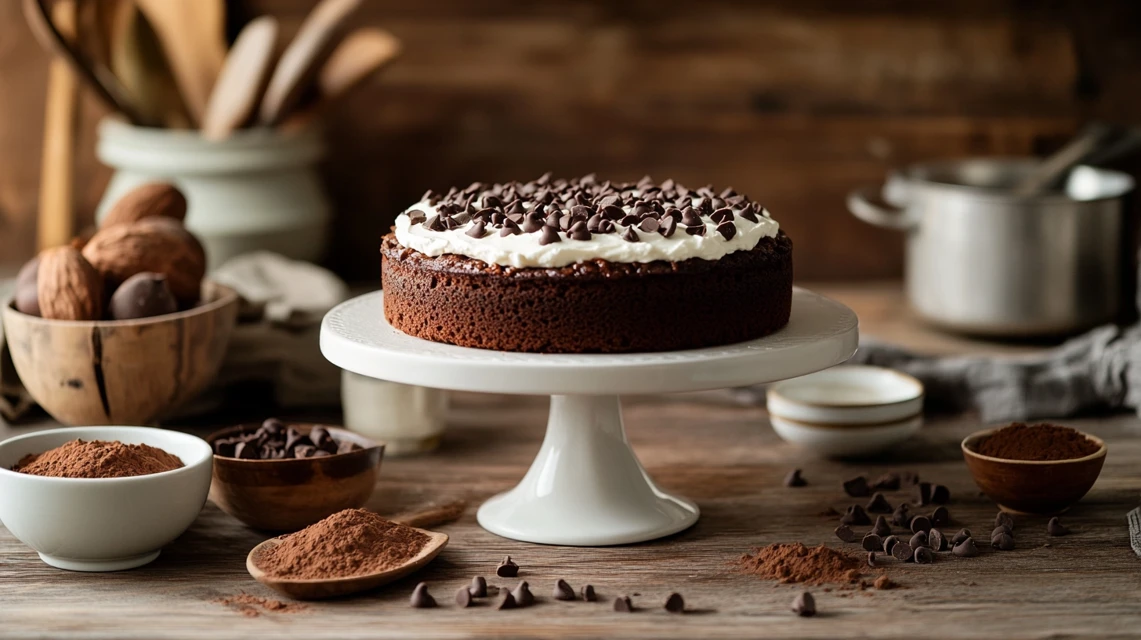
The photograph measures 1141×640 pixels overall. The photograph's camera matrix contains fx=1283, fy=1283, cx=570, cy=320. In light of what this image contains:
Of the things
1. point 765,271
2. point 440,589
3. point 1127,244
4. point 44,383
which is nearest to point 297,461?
point 440,589

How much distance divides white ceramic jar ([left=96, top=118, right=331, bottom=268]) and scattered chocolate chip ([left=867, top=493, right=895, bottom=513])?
1112mm

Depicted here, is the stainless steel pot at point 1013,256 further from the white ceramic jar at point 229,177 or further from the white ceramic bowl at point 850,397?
the white ceramic jar at point 229,177

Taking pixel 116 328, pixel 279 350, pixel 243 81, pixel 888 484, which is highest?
pixel 243 81

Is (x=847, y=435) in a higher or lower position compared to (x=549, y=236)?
lower

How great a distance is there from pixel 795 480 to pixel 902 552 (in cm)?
27

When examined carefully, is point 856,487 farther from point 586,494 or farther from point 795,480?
point 586,494

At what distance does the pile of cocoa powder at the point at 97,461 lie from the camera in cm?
126

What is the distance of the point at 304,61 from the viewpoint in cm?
204

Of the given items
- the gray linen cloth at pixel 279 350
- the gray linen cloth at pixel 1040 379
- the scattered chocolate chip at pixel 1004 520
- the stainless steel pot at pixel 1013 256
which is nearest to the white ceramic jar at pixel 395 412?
the gray linen cloth at pixel 279 350

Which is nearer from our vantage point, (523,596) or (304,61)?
(523,596)

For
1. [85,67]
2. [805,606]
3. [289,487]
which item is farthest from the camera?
[85,67]

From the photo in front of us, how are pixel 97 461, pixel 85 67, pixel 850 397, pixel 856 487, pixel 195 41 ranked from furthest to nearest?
pixel 195 41 → pixel 85 67 → pixel 850 397 → pixel 856 487 → pixel 97 461

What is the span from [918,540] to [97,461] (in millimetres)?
836

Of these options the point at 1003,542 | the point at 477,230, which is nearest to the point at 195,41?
the point at 477,230
